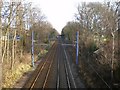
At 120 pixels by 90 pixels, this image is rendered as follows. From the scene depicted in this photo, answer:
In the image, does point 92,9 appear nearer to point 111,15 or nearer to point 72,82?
point 111,15

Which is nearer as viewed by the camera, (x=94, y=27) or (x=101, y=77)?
(x=101, y=77)

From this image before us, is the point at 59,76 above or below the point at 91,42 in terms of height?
below

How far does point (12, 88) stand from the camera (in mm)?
18297

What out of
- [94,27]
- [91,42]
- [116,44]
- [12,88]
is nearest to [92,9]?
[94,27]

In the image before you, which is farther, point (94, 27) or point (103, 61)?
point (94, 27)

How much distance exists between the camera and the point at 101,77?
20250 mm

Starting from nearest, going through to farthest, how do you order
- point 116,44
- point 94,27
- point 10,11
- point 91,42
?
point 10,11 < point 116,44 < point 91,42 < point 94,27

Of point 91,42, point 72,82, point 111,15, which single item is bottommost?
point 72,82

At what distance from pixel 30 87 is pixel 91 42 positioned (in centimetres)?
2171

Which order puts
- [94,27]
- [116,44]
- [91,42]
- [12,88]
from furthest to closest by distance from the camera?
[94,27] → [91,42] → [116,44] → [12,88]

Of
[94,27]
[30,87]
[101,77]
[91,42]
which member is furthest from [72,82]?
[94,27]

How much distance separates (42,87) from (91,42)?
21.3m

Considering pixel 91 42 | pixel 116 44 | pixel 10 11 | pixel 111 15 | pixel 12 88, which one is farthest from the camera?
pixel 91 42

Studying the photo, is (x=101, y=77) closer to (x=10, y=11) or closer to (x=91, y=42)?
(x=10, y=11)
